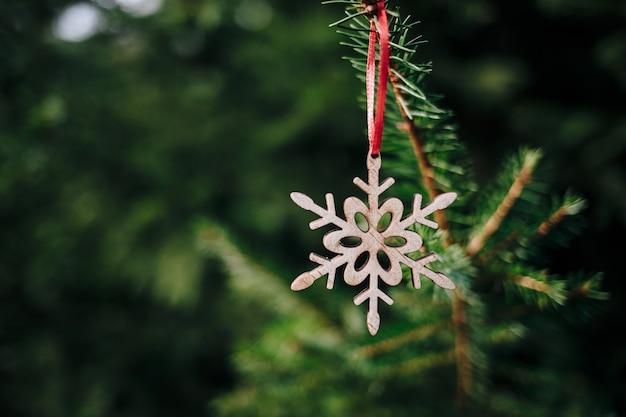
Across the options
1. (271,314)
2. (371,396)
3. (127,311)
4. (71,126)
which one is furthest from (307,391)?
(127,311)

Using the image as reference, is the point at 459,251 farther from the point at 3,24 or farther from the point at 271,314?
the point at 3,24

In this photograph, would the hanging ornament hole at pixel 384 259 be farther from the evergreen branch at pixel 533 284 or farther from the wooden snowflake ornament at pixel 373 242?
the evergreen branch at pixel 533 284

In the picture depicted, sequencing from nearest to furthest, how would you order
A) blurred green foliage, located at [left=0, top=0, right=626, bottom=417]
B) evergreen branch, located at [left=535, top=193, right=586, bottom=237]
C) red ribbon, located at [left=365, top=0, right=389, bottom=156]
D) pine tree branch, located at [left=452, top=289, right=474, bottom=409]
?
red ribbon, located at [left=365, top=0, right=389, bottom=156] → evergreen branch, located at [left=535, top=193, right=586, bottom=237] → pine tree branch, located at [left=452, top=289, right=474, bottom=409] → blurred green foliage, located at [left=0, top=0, right=626, bottom=417]

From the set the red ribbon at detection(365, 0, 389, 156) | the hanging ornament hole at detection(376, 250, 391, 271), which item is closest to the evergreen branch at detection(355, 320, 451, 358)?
the hanging ornament hole at detection(376, 250, 391, 271)

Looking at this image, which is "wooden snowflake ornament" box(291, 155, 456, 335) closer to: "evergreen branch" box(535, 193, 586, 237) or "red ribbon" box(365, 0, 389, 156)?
"red ribbon" box(365, 0, 389, 156)

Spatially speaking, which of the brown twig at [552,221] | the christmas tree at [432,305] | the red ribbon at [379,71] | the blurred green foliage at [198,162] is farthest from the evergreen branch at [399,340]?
the blurred green foliage at [198,162]

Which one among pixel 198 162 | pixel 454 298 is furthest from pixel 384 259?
pixel 198 162

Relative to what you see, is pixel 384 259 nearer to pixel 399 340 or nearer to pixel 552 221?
pixel 399 340
